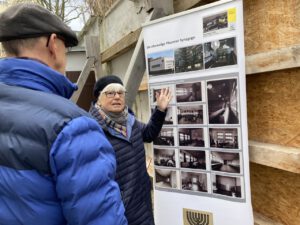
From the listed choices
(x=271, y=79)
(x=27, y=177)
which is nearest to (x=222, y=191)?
(x=271, y=79)

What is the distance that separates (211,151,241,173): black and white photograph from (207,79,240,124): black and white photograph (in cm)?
20

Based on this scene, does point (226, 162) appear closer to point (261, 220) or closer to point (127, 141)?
point (261, 220)

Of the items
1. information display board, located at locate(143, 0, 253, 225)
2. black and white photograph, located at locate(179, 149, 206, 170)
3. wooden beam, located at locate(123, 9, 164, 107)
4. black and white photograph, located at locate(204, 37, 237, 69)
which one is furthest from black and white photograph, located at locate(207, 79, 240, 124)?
wooden beam, located at locate(123, 9, 164, 107)

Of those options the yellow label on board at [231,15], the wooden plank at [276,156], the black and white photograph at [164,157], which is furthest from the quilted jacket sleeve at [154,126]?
the yellow label on board at [231,15]

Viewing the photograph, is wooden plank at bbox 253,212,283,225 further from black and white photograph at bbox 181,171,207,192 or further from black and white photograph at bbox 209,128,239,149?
black and white photograph at bbox 209,128,239,149

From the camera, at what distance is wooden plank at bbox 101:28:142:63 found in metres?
3.63

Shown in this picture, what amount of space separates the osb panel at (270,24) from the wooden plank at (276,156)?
21.9 inches

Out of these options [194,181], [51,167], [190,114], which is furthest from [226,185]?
[51,167]

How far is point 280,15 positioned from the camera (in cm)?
185

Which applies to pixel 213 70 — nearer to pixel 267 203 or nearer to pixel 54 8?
pixel 267 203

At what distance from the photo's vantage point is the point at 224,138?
209 cm

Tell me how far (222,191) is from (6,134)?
148 cm

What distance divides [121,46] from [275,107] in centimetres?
251

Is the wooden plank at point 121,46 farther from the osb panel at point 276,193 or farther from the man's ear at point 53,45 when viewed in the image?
the man's ear at point 53,45
